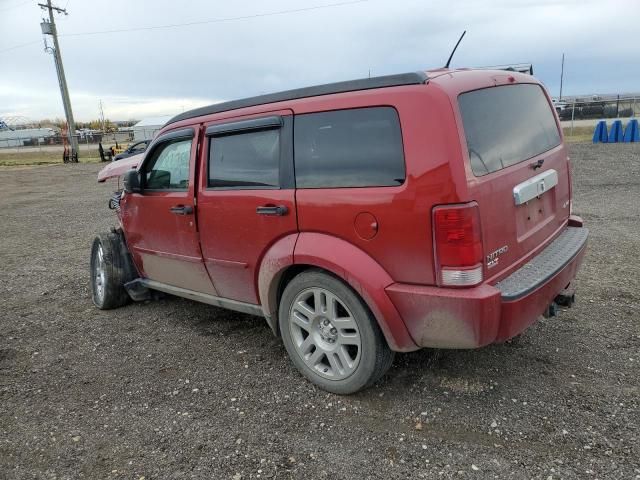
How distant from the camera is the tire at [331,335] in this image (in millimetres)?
2984

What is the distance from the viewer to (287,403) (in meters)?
3.22

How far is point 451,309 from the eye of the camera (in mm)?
2627

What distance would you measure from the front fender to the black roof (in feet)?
2.90

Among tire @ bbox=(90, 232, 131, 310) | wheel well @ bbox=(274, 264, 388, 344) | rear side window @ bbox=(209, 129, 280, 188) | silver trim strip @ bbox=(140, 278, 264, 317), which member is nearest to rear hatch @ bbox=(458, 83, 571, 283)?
wheel well @ bbox=(274, 264, 388, 344)

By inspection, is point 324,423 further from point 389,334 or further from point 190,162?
point 190,162

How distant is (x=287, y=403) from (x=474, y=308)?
1379 millimetres

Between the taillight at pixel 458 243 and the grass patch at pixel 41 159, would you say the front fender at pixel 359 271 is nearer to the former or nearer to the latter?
the taillight at pixel 458 243

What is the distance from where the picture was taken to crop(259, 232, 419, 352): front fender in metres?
2.80

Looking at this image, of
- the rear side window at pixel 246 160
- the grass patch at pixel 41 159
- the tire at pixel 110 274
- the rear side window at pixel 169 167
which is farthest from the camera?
the grass patch at pixel 41 159

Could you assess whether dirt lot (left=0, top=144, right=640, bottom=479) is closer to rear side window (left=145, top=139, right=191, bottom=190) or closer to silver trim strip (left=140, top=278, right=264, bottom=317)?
silver trim strip (left=140, top=278, right=264, bottom=317)

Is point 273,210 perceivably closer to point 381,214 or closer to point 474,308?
point 381,214

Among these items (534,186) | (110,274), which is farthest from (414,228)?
(110,274)

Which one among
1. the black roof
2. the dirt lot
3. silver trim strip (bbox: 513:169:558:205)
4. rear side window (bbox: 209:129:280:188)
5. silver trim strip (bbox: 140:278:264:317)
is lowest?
the dirt lot

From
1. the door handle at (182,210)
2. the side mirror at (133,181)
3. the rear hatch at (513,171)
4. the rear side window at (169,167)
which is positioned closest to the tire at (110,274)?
the side mirror at (133,181)
